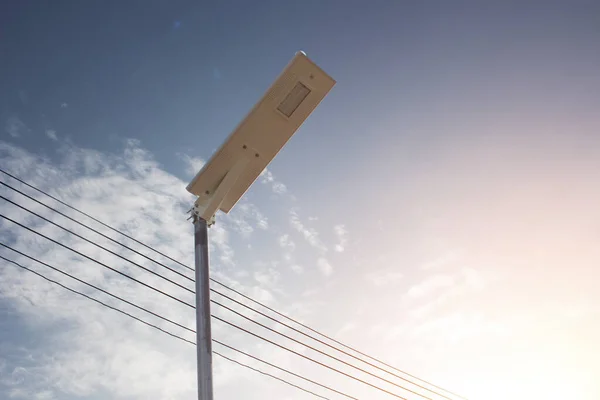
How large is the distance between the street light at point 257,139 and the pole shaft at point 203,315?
0.01 metres

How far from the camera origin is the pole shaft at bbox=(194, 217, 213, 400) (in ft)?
9.81

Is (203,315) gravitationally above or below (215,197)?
below

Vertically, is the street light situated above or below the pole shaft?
above

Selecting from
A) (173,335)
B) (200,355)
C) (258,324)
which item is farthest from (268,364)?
(200,355)

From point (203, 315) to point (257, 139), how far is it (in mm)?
1614

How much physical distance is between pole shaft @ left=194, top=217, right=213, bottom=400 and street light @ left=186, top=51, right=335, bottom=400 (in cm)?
1

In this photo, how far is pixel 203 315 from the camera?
3.26 meters

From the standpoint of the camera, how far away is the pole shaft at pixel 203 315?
2.99 meters

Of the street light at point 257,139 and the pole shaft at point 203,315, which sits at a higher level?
the street light at point 257,139

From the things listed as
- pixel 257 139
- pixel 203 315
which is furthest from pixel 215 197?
pixel 203 315

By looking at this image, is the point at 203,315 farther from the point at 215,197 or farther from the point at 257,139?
the point at 257,139

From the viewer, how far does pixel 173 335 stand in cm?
592

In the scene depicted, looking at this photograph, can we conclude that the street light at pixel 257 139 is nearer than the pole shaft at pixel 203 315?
No

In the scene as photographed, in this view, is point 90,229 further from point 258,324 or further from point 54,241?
point 258,324
